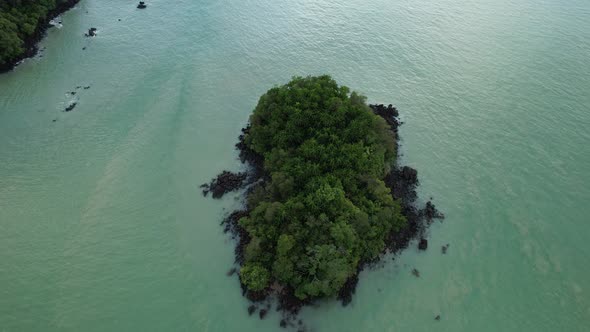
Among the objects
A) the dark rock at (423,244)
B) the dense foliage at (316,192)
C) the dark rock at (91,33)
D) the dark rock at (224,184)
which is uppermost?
the dense foliage at (316,192)

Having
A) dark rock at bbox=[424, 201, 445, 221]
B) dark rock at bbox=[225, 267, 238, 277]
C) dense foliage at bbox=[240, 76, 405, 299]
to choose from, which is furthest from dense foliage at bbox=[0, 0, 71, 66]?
dark rock at bbox=[424, 201, 445, 221]

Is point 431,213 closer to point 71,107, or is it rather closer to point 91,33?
point 71,107

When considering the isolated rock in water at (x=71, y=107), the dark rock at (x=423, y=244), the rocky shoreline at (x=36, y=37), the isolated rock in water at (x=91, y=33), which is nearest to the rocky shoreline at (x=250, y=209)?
the dark rock at (x=423, y=244)

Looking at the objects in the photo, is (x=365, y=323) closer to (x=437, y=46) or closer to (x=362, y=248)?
(x=362, y=248)

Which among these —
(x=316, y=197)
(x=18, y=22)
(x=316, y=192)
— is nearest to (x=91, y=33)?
(x=18, y=22)

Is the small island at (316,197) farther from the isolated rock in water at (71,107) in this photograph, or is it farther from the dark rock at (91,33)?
the dark rock at (91,33)
